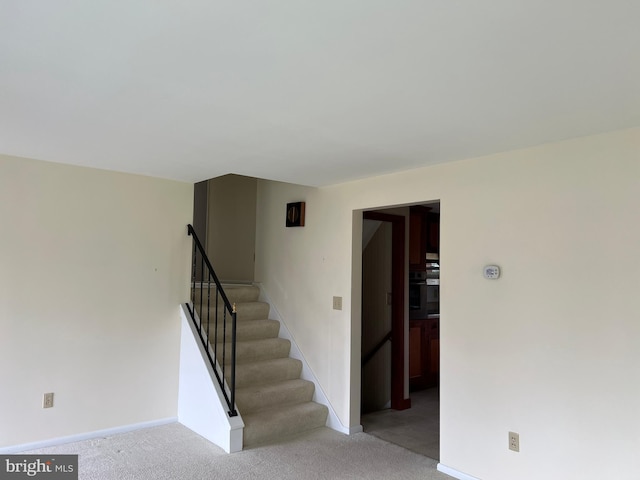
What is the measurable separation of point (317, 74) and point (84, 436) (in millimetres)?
3406

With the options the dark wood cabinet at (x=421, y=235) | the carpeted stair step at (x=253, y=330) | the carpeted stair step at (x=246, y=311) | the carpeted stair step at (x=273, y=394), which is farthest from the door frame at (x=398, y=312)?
the carpeted stair step at (x=246, y=311)

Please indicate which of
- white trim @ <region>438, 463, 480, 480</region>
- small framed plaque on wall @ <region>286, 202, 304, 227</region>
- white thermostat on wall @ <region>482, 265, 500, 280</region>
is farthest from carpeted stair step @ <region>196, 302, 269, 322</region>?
white thermostat on wall @ <region>482, 265, 500, 280</region>

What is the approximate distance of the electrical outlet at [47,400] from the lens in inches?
136

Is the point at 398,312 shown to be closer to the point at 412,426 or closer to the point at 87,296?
the point at 412,426

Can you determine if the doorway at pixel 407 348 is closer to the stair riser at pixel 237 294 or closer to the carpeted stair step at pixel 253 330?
the carpeted stair step at pixel 253 330

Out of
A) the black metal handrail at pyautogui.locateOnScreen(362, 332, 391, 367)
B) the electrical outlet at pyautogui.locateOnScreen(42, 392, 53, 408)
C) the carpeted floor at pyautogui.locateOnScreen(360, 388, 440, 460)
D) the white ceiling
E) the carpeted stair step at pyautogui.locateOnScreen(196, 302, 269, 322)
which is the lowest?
the carpeted floor at pyautogui.locateOnScreen(360, 388, 440, 460)

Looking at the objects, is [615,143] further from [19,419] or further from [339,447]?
[19,419]

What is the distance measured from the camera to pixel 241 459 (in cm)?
330

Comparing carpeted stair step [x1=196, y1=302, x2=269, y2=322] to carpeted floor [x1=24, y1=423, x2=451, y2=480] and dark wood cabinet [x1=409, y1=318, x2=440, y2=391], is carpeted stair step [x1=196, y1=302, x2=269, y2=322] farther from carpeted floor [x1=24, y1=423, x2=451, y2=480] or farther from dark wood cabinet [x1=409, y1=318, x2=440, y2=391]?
dark wood cabinet [x1=409, y1=318, x2=440, y2=391]

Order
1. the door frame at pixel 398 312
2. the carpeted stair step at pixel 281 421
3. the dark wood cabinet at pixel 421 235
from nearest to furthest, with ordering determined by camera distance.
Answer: the carpeted stair step at pixel 281 421, the door frame at pixel 398 312, the dark wood cabinet at pixel 421 235

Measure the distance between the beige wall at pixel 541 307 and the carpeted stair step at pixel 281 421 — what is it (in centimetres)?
125

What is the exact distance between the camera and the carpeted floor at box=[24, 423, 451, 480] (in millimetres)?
3051

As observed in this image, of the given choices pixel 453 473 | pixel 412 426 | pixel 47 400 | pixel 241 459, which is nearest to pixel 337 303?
pixel 412 426

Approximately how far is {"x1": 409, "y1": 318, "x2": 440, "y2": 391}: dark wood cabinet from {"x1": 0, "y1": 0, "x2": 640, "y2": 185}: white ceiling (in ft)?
9.82
